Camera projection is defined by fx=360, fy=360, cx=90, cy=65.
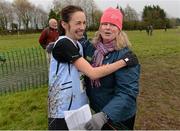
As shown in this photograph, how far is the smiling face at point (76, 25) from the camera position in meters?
2.59

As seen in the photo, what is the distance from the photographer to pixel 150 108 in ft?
21.5

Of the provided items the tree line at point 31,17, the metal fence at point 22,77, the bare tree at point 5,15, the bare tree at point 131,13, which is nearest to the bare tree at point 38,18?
the tree line at point 31,17

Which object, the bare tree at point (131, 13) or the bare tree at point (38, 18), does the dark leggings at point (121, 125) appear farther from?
the bare tree at point (131, 13)

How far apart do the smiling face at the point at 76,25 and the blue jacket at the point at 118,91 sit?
0.18m

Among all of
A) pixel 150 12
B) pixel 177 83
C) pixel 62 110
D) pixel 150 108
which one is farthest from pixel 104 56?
pixel 150 12

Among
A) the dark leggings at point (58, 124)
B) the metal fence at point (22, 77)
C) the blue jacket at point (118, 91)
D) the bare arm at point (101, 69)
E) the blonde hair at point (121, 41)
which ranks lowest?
the metal fence at point (22, 77)

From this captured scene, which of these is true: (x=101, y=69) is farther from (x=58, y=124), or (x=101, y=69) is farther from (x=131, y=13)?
(x=131, y=13)

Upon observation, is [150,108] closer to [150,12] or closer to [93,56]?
[93,56]

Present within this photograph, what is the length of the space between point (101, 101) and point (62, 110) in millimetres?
295

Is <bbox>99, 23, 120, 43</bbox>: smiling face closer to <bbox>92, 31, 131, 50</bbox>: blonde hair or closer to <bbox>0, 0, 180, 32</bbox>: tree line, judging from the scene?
<bbox>92, 31, 131, 50</bbox>: blonde hair

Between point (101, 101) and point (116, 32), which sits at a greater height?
point (116, 32)

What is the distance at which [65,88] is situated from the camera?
2598mm

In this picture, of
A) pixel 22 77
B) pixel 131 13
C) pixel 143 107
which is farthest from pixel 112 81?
pixel 131 13

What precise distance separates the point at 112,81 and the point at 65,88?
0.34m
